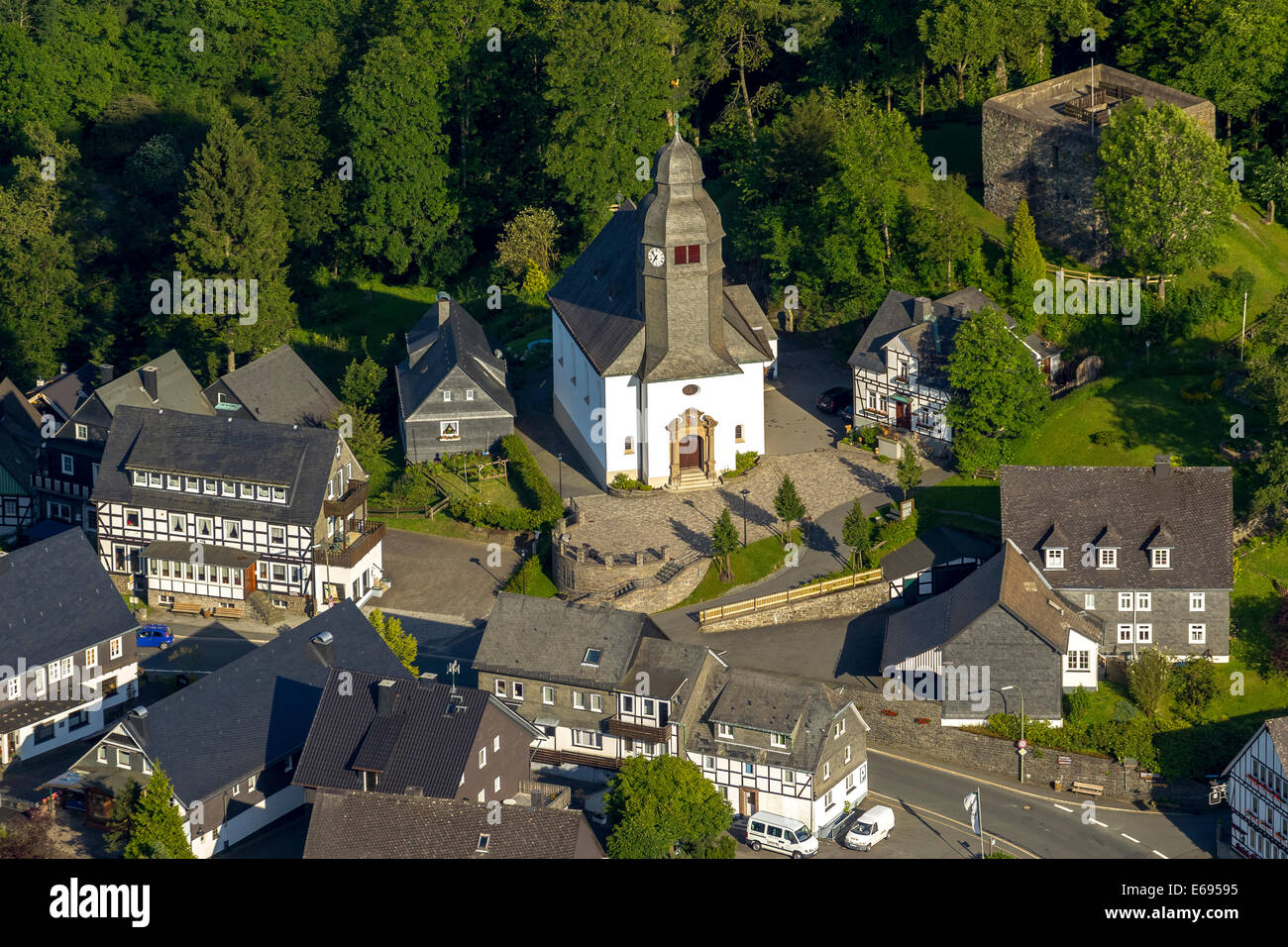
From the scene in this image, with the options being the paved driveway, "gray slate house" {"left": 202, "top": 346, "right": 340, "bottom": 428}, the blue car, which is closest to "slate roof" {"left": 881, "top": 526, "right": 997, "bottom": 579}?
the paved driveway

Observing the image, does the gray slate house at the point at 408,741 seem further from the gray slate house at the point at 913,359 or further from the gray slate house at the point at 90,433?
the gray slate house at the point at 913,359

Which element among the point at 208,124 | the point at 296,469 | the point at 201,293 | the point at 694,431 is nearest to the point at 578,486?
the point at 694,431

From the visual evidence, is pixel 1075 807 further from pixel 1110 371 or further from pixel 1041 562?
pixel 1110 371

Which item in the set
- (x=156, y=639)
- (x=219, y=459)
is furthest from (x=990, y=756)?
(x=219, y=459)

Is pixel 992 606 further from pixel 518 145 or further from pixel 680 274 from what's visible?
pixel 518 145

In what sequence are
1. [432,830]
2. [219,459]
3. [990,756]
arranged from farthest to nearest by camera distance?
[219,459]
[990,756]
[432,830]

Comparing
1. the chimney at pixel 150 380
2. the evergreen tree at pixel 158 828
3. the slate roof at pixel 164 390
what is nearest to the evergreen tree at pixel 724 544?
the slate roof at pixel 164 390
